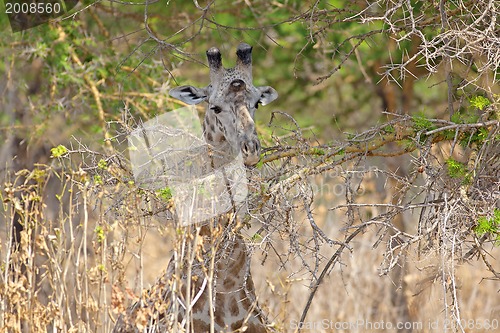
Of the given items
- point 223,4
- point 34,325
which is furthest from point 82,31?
point 34,325

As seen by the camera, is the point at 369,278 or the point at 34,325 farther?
the point at 369,278

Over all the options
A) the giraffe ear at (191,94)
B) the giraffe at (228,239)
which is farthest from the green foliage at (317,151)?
the giraffe ear at (191,94)

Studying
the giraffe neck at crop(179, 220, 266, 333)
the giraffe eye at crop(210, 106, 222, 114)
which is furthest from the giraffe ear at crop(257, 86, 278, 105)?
the giraffe neck at crop(179, 220, 266, 333)

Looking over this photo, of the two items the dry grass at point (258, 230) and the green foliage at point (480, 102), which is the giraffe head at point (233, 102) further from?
the green foliage at point (480, 102)

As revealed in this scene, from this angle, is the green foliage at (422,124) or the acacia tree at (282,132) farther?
the green foliage at (422,124)

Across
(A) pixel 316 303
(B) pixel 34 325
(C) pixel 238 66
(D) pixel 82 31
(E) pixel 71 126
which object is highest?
(D) pixel 82 31

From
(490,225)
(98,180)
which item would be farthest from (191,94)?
(490,225)

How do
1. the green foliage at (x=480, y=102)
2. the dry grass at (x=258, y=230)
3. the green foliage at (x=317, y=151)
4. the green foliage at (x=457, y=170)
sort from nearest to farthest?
1. the dry grass at (x=258, y=230)
2. the green foliage at (x=480, y=102)
3. the green foliage at (x=457, y=170)
4. the green foliage at (x=317, y=151)

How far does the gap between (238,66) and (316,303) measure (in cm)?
322

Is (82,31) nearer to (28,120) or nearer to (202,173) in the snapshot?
(28,120)

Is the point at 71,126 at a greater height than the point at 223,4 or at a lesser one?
lesser

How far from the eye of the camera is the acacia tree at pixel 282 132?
4.49 metres

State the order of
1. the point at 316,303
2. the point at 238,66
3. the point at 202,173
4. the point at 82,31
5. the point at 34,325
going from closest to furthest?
the point at 34,325 < the point at 202,173 < the point at 238,66 < the point at 316,303 < the point at 82,31

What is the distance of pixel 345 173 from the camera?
480 cm
